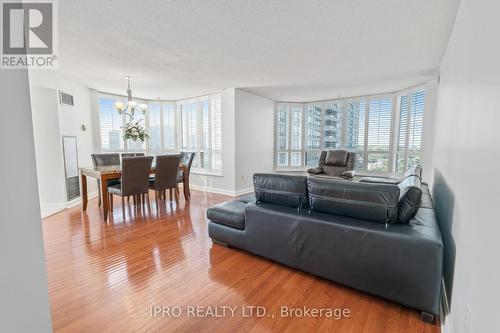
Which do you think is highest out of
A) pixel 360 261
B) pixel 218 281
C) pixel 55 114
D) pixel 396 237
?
pixel 55 114

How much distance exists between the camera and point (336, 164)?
5.30 m

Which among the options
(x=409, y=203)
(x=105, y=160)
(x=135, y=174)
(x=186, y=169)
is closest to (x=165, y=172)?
(x=135, y=174)

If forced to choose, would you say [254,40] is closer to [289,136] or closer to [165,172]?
[165,172]

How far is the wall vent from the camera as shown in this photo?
4105 millimetres

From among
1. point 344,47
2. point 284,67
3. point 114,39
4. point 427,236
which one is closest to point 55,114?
point 114,39

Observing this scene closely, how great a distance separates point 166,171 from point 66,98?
→ 2.41 m

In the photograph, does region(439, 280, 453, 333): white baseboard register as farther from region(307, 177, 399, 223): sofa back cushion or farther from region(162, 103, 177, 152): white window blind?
region(162, 103, 177, 152): white window blind

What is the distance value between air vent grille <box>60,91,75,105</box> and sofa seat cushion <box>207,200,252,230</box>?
3766 millimetres

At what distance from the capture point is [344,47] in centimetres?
280

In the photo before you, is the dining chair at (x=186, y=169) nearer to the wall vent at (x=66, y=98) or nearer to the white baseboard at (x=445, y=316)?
the wall vent at (x=66, y=98)

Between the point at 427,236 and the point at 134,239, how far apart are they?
304 cm

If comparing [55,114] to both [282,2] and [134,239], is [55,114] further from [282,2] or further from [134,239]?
[282,2]

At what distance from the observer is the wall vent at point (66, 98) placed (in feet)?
13.5

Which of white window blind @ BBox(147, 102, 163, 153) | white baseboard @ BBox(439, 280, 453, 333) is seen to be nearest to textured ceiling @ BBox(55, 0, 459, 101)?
white window blind @ BBox(147, 102, 163, 153)
